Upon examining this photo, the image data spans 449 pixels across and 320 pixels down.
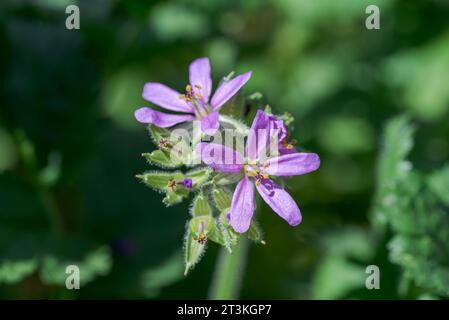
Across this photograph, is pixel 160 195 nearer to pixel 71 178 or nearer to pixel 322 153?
pixel 71 178

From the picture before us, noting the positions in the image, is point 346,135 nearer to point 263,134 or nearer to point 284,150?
point 284,150

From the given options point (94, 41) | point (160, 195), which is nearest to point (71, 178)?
point (160, 195)

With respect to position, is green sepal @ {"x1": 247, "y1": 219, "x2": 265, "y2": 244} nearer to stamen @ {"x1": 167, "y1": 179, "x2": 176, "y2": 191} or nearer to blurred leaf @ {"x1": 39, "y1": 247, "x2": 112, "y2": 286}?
stamen @ {"x1": 167, "y1": 179, "x2": 176, "y2": 191}

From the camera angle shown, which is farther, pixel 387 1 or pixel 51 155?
pixel 387 1

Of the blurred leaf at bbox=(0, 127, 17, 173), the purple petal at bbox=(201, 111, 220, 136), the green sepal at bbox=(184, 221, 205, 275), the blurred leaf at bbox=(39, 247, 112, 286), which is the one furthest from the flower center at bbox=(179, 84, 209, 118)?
the blurred leaf at bbox=(0, 127, 17, 173)

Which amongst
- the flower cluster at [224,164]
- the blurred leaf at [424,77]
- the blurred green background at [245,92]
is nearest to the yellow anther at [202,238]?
the flower cluster at [224,164]
